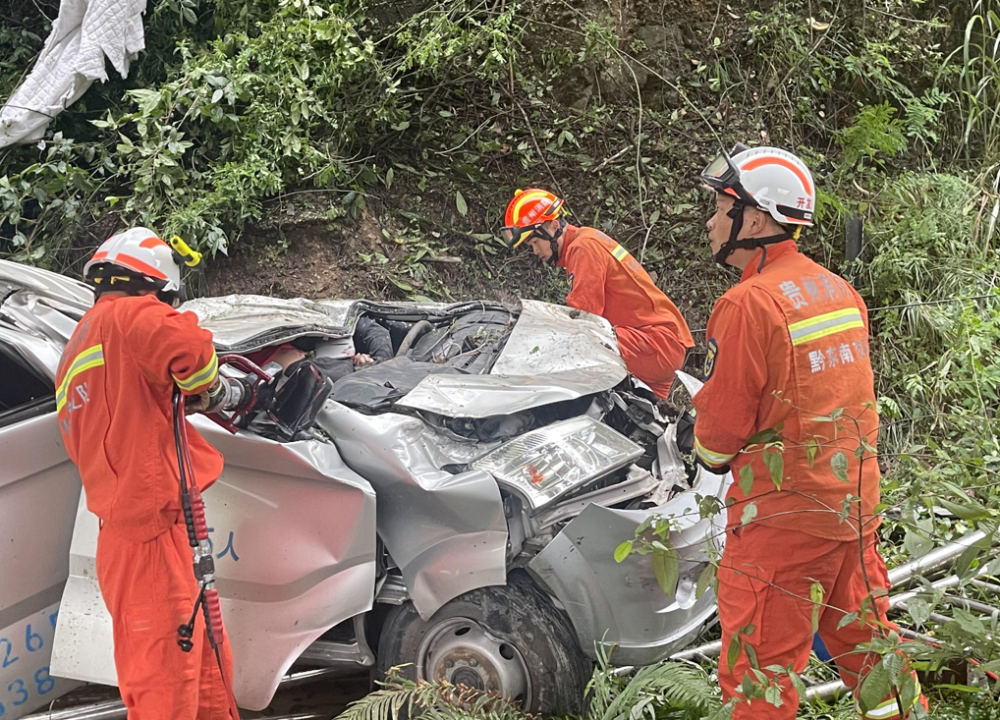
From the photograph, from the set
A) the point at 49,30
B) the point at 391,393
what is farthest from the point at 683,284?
the point at 49,30

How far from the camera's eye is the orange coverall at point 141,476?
2527mm

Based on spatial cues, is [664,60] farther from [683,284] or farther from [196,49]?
[196,49]

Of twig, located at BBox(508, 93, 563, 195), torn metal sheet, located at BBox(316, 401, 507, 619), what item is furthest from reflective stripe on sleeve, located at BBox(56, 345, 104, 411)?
twig, located at BBox(508, 93, 563, 195)

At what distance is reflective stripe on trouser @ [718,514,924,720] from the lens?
2.36 metres

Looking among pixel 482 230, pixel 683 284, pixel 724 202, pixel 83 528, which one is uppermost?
pixel 724 202

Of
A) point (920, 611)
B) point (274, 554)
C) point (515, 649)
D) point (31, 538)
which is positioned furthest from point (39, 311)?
point (920, 611)

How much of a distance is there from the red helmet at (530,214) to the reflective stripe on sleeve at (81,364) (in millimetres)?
2555

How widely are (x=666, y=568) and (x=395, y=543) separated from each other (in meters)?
0.96

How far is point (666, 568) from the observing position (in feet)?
7.43

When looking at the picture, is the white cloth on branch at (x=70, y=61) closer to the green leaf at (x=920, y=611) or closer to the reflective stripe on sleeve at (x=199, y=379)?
the reflective stripe on sleeve at (x=199, y=379)

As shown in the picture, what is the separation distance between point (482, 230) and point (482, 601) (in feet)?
14.5

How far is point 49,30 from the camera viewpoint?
6.96 m

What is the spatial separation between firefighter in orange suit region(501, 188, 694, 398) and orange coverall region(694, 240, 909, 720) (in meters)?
2.01

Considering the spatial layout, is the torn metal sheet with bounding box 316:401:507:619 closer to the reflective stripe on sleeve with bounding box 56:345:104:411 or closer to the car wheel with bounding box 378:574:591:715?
the car wheel with bounding box 378:574:591:715
